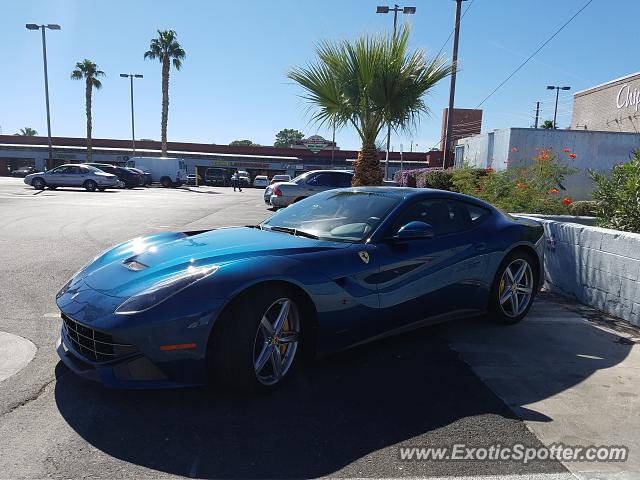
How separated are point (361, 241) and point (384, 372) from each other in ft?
3.20

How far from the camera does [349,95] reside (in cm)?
976

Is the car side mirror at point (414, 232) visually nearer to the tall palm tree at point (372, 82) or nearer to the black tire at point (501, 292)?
the black tire at point (501, 292)

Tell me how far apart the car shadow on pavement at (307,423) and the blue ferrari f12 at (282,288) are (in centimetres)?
21

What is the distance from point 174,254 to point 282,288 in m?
0.83

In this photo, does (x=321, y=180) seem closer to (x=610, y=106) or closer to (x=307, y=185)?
(x=307, y=185)

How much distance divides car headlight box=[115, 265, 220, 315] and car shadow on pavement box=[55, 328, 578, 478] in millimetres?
621

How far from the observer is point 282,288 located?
126 inches

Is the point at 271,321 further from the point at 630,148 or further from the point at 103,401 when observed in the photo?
the point at 630,148

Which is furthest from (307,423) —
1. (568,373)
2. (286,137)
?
(286,137)

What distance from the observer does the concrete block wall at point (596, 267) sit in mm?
4906

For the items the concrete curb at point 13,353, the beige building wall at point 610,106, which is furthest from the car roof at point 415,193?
the beige building wall at point 610,106

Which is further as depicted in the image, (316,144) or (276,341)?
(316,144)

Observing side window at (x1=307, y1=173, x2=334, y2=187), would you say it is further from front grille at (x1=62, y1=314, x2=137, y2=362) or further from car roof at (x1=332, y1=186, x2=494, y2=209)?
front grille at (x1=62, y1=314, x2=137, y2=362)

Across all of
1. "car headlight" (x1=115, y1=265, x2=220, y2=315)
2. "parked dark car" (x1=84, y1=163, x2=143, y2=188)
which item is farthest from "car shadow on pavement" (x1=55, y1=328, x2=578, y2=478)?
"parked dark car" (x1=84, y1=163, x2=143, y2=188)
